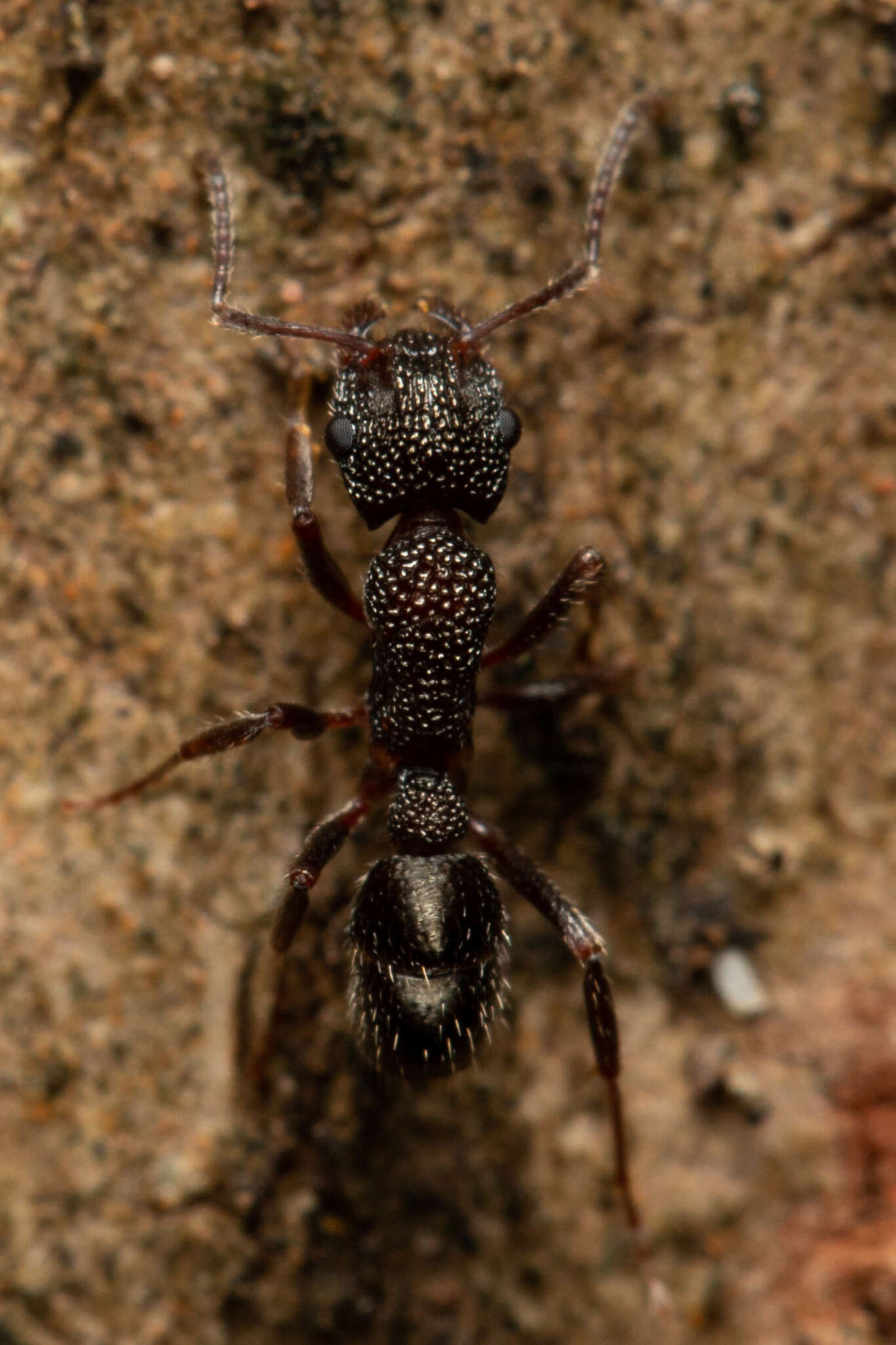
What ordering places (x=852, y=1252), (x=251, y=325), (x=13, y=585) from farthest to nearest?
(x=852, y=1252) → (x=13, y=585) → (x=251, y=325)

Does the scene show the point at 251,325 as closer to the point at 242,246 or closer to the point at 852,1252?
the point at 242,246

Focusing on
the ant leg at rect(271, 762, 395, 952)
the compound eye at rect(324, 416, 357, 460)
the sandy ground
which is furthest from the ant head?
the ant leg at rect(271, 762, 395, 952)

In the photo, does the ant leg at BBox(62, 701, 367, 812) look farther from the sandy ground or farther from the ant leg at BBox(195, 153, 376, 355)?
the ant leg at BBox(195, 153, 376, 355)

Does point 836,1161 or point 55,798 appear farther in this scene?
point 836,1161

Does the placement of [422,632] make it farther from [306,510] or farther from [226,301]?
[226,301]

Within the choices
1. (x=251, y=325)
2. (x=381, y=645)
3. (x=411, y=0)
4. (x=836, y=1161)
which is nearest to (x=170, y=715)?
(x=381, y=645)

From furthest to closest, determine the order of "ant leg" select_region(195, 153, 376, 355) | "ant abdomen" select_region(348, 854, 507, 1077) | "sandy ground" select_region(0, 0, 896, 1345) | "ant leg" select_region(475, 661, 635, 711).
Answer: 1. "ant leg" select_region(475, 661, 635, 711)
2. "sandy ground" select_region(0, 0, 896, 1345)
3. "ant abdomen" select_region(348, 854, 507, 1077)
4. "ant leg" select_region(195, 153, 376, 355)
